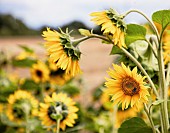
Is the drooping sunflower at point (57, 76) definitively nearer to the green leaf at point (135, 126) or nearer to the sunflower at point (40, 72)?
the sunflower at point (40, 72)

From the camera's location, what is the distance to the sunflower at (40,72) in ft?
5.73

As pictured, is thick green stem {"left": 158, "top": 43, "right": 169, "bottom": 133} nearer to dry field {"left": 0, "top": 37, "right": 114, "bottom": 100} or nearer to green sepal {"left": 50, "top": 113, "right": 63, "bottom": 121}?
green sepal {"left": 50, "top": 113, "right": 63, "bottom": 121}

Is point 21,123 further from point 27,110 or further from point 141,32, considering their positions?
point 141,32

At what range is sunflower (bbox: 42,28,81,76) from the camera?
2.43 feet

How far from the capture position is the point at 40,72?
5.72 feet

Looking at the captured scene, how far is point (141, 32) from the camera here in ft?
2.63

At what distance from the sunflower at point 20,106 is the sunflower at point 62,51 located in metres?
0.66

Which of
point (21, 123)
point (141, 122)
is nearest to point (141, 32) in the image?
point (141, 122)

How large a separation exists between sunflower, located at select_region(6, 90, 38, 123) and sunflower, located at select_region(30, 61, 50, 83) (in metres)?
0.20

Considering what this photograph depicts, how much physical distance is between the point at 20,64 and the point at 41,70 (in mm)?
80

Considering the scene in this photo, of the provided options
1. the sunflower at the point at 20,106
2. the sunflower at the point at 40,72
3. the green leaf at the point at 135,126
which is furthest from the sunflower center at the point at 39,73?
the green leaf at the point at 135,126

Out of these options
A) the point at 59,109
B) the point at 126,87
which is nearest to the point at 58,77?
the point at 59,109

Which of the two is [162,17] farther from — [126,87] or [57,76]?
[57,76]

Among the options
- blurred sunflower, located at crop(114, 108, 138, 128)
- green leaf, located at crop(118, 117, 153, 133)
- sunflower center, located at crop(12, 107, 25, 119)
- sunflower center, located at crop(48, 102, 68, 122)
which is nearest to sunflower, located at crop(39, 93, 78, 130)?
sunflower center, located at crop(48, 102, 68, 122)
